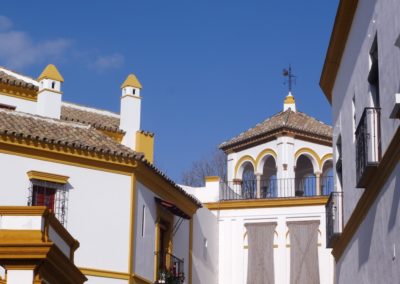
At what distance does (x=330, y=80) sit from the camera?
67.1ft

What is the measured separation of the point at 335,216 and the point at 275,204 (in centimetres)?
1449

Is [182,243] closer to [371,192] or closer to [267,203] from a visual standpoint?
[267,203]

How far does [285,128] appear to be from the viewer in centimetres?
3425

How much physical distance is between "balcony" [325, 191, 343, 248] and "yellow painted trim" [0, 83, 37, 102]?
14199 millimetres

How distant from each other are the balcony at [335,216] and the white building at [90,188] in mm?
8563

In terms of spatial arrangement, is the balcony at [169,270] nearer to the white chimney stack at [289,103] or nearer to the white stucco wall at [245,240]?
the white stucco wall at [245,240]

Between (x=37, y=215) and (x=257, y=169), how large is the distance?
2017 cm

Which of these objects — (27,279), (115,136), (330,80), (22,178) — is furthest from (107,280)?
(27,279)

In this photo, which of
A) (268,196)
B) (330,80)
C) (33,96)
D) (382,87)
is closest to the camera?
(382,87)

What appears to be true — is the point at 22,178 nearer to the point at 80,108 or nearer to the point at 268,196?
the point at 80,108

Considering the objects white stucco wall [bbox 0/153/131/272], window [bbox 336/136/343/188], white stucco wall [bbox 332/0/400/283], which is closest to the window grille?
white stucco wall [bbox 0/153/131/272]

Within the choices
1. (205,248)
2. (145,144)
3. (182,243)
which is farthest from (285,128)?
(182,243)

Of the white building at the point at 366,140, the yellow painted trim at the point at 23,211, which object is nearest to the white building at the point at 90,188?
the white building at the point at 366,140

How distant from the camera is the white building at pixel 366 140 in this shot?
42.1ft
